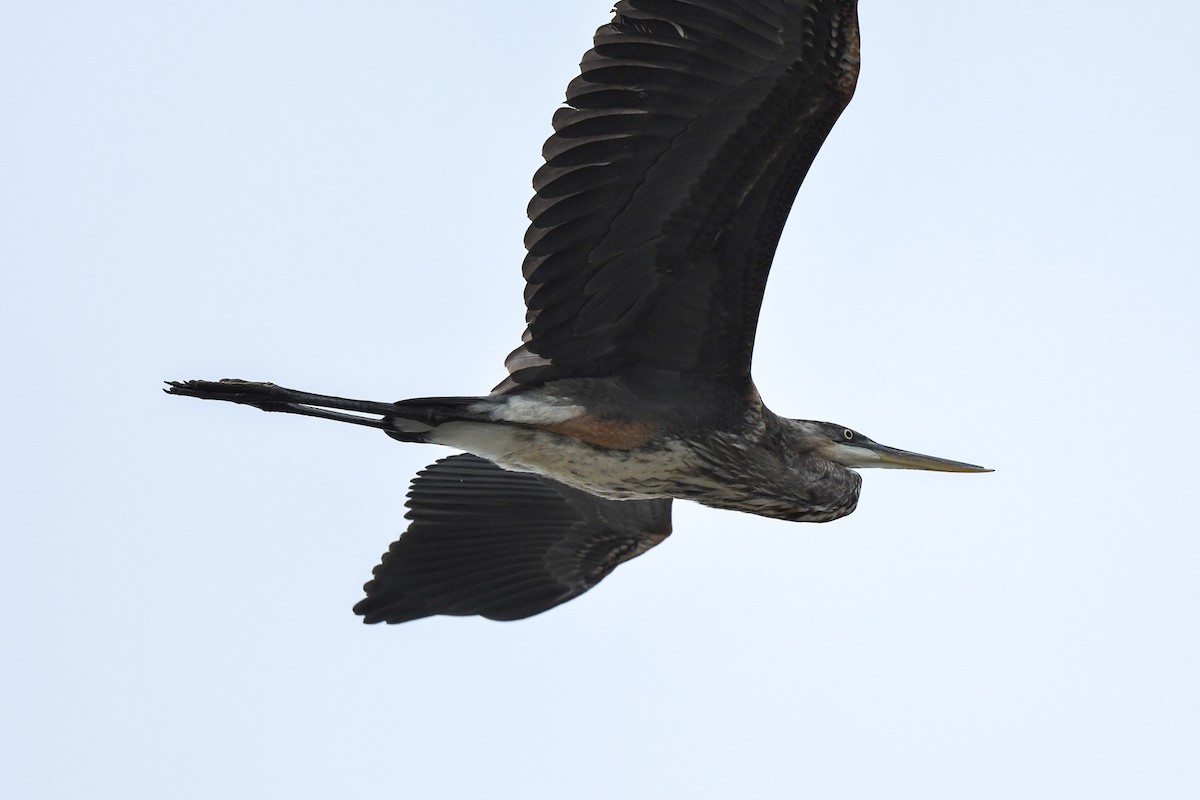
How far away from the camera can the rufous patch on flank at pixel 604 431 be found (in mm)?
9156

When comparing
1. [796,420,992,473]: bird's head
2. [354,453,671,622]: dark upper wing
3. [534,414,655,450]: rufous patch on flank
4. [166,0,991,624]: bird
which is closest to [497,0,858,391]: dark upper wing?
[166,0,991,624]: bird

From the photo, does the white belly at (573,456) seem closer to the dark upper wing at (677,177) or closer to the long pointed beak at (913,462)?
the dark upper wing at (677,177)

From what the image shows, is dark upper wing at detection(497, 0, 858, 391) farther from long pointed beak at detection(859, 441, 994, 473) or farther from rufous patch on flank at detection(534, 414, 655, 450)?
long pointed beak at detection(859, 441, 994, 473)

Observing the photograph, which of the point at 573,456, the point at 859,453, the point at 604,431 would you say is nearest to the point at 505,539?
the point at 573,456

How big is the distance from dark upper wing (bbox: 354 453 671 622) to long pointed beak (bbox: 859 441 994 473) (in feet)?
5.37

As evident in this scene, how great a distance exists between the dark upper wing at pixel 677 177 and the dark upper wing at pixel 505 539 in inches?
86.7

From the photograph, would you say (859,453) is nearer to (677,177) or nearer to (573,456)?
(573,456)

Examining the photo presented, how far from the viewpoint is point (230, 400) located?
8.58 m

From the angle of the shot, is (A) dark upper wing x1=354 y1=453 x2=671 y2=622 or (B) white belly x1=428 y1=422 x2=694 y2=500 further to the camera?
(A) dark upper wing x1=354 y1=453 x2=671 y2=622

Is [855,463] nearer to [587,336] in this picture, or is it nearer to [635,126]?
[587,336]

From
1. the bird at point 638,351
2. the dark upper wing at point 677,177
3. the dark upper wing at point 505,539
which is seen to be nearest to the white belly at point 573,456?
the bird at point 638,351

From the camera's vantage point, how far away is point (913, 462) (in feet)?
34.3

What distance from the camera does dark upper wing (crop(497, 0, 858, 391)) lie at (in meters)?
7.51

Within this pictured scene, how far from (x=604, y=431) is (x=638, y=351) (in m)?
0.49
